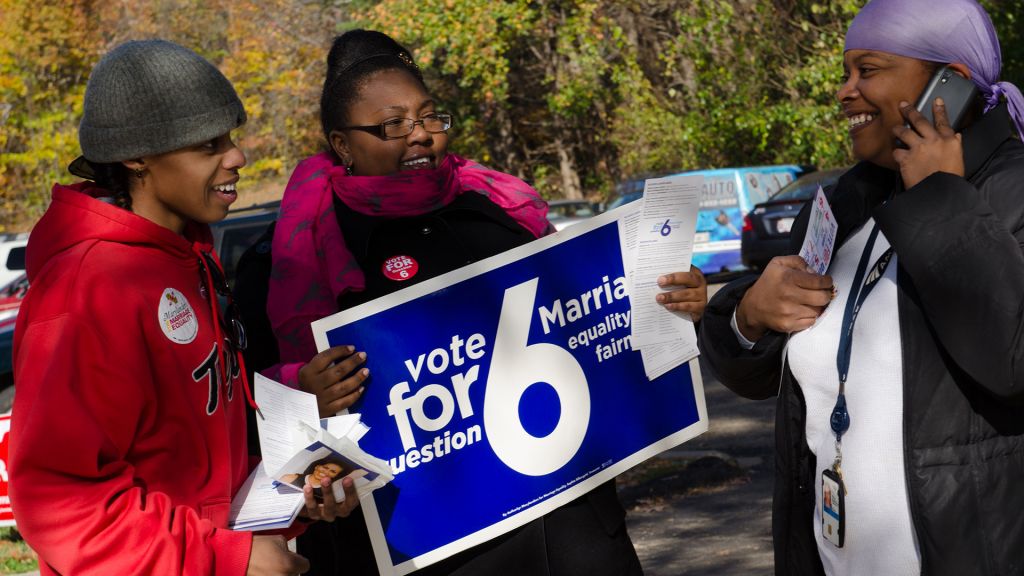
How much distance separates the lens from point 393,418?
280cm

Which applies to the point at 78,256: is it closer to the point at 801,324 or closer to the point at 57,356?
the point at 57,356

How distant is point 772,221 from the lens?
54.0 feet

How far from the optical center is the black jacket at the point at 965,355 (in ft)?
7.12

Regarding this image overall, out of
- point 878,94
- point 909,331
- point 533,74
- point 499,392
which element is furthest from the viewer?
point 533,74

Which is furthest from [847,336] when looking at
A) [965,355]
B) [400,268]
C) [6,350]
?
[6,350]

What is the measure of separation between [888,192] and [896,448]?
61 cm

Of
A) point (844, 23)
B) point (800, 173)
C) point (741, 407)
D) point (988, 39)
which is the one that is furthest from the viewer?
point (844, 23)

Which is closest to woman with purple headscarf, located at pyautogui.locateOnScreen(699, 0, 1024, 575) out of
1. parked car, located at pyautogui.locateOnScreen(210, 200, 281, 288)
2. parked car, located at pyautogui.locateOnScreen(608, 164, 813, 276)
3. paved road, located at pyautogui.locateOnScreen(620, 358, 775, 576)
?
paved road, located at pyautogui.locateOnScreen(620, 358, 775, 576)

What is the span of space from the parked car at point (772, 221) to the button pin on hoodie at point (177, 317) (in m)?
14.2

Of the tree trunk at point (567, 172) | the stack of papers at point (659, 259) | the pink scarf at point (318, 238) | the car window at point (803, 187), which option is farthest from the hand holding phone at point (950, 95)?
the tree trunk at point (567, 172)

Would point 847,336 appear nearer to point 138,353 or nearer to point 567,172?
point 138,353

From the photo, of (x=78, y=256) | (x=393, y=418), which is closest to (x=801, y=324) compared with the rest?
(x=393, y=418)

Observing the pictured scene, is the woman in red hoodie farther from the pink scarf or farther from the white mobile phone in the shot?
the white mobile phone

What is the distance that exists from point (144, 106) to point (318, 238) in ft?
2.09
